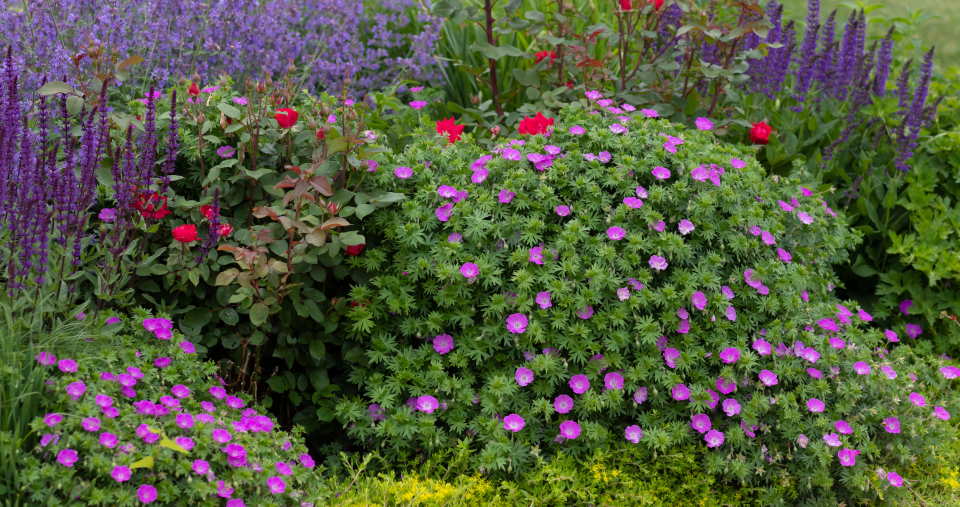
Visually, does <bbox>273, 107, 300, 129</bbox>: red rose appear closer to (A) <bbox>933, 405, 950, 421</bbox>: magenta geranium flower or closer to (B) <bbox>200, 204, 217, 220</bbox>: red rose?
(B) <bbox>200, 204, 217, 220</bbox>: red rose

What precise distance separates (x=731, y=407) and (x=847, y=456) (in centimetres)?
41

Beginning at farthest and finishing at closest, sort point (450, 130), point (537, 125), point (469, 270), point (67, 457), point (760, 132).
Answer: point (760, 132), point (450, 130), point (537, 125), point (469, 270), point (67, 457)

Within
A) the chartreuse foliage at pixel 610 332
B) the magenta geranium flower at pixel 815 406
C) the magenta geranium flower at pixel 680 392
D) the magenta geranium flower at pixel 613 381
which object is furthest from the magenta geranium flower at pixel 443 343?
the magenta geranium flower at pixel 815 406

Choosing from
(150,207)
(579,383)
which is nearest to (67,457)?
(150,207)

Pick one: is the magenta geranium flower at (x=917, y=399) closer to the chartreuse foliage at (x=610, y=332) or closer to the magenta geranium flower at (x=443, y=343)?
the chartreuse foliage at (x=610, y=332)

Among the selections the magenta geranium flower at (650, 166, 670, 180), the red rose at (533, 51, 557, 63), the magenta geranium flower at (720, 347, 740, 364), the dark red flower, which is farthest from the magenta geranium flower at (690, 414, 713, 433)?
the red rose at (533, 51, 557, 63)

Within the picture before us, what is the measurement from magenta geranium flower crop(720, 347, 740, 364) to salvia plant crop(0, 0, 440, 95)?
66.9 inches

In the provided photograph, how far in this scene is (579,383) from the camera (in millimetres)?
3145

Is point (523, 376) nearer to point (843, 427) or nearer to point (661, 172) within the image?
point (661, 172)

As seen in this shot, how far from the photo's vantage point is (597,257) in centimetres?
332

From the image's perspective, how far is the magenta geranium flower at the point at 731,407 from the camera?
3.18 m

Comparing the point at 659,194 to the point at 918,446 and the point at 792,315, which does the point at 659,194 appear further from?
the point at 918,446

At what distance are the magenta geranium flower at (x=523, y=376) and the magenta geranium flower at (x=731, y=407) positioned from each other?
669mm

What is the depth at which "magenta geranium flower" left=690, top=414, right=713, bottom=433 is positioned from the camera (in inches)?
125
